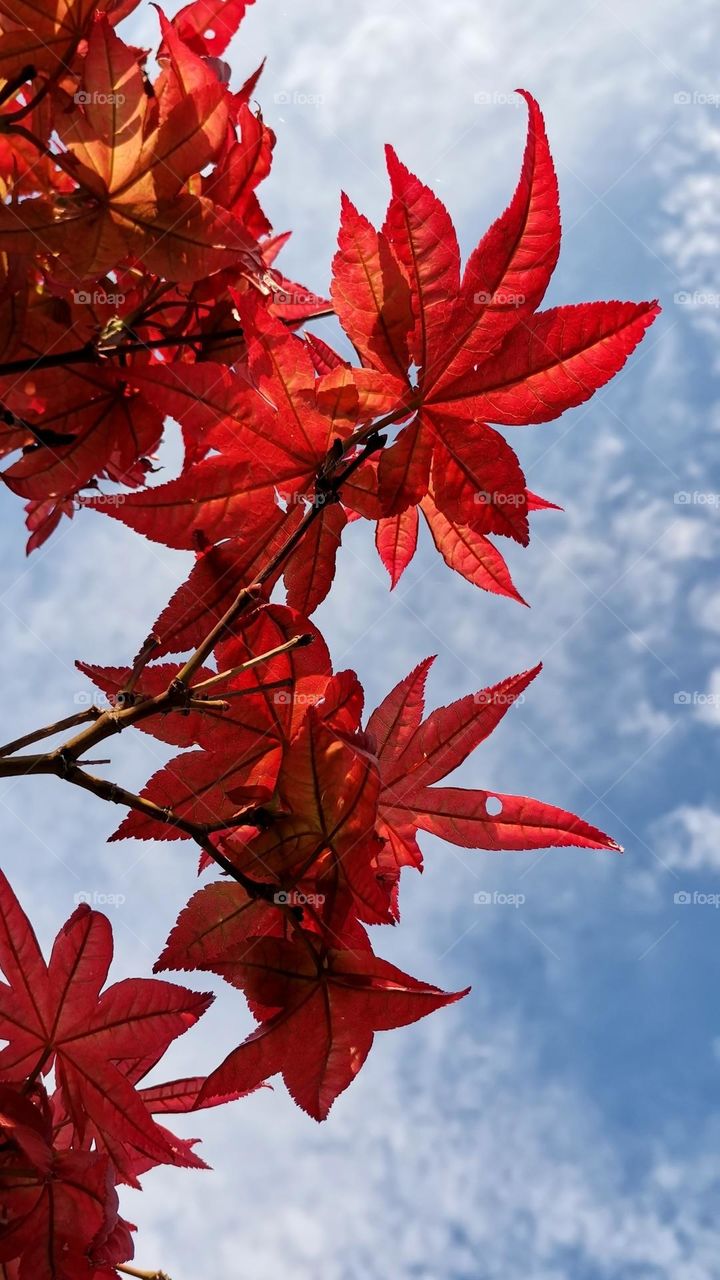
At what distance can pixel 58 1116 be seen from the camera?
4.97ft

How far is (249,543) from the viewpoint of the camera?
4.50 feet

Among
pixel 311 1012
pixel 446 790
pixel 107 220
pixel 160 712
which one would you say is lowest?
pixel 311 1012

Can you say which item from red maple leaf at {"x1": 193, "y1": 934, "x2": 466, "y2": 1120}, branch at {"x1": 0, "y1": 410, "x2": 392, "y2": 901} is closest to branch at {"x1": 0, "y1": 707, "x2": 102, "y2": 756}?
branch at {"x1": 0, "y1": 410, "x2": 392, "y2": 901}

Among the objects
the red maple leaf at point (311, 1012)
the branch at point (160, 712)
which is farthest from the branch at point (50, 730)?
the red maple leaf at point (311, 1012)

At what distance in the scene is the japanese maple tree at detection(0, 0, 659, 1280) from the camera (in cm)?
122

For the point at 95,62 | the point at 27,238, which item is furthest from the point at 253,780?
the point at 95,62

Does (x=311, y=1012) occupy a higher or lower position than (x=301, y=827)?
lower

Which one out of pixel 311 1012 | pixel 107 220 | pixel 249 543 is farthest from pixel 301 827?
pixel 107 220

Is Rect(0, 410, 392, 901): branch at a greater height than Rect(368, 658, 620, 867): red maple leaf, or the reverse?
Rect(368, 658, 620, 867): red maple leaf

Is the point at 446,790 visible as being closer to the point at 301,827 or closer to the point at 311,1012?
the point at 301,827

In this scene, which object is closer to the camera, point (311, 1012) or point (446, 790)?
point (311, 1012)

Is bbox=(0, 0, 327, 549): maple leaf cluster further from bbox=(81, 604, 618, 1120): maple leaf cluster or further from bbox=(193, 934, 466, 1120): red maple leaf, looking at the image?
bbox=(193, 934, 466, 1120): red maple leaf

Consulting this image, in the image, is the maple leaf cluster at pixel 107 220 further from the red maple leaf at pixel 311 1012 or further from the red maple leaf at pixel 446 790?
the red maple leaf at pixel 311 1012

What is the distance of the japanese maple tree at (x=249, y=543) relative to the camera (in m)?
1.22
